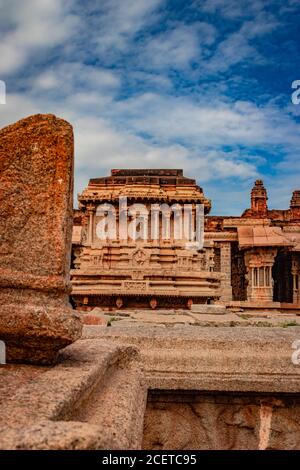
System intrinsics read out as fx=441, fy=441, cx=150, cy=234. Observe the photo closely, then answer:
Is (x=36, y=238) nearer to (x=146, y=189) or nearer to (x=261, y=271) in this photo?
(x=146, y=189)

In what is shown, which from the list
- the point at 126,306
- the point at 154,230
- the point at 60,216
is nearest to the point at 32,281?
the point at 60,216

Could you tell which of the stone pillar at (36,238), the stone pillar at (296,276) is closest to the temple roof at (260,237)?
the stone pillar at (296,276)

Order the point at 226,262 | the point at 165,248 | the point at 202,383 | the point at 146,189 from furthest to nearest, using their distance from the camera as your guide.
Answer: the point at 226,262 < the point at 146,189 < the point at 165,248 < the point at 202,383

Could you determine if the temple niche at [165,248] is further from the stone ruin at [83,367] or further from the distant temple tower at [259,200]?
the stone ruin at [83,367]

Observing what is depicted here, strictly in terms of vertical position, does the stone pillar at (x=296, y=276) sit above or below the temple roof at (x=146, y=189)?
below

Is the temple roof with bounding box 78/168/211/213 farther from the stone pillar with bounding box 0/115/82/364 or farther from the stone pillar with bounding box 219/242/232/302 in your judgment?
the stone pillar with bounding box 0/115/82/364

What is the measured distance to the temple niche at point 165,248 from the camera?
16.0 metres

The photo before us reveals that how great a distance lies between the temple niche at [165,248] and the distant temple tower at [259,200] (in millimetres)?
462

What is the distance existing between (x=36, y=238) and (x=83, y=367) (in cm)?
65

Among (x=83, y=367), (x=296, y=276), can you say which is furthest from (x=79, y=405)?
(x=296, y=276)

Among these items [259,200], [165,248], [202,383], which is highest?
[259,200]

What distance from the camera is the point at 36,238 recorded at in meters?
2.13

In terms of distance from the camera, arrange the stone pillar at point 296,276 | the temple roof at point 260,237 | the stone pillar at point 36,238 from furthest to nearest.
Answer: the stone pillar at point 296,276
the temple roof at point 260,237
the stone pillar at point 36,238

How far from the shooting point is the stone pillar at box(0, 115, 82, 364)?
1979 millimetres
